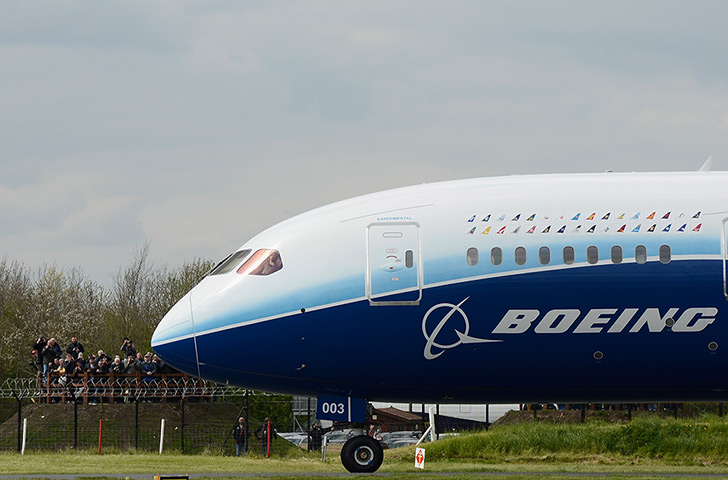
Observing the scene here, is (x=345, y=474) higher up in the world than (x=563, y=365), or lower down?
lower down

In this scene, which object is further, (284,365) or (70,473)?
(70,473)

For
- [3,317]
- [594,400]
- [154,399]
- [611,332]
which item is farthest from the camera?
[3,317]

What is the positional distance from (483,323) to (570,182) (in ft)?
10.9

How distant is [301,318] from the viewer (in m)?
20.8

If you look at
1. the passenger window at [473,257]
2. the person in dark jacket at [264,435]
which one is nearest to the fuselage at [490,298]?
the passenger window at [473,257]

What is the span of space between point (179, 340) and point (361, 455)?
4.14 metres

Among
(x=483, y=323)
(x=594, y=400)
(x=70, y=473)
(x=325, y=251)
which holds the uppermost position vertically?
(x=325, y=251)


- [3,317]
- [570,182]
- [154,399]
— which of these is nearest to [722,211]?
[570,182]

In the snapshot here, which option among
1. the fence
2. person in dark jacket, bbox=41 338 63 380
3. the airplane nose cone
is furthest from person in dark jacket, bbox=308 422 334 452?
the airplane nose cone

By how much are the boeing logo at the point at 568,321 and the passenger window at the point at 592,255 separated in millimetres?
897

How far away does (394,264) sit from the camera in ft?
68.0

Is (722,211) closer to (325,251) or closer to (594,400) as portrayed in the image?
(594,400)

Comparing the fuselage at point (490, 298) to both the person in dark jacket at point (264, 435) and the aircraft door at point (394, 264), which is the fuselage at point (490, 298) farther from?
the person in dark jacket at point (264, 435)

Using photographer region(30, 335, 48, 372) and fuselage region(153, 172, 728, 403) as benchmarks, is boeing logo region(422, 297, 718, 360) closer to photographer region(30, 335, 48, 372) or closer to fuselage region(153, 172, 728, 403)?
fuselage region(153, 172, 728, 403)
